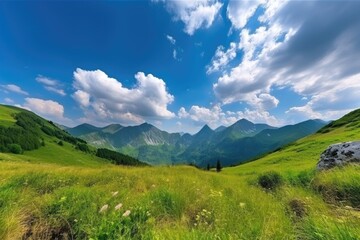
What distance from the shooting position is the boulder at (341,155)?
12.4 m

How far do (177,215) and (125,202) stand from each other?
4.55 feet

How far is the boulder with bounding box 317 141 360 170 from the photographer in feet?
40.6

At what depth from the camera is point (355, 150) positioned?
12.7 m

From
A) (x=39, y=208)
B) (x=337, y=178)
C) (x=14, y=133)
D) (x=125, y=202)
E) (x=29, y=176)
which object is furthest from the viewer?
(x=14, y=133)

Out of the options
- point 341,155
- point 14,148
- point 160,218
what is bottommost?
point 160,218

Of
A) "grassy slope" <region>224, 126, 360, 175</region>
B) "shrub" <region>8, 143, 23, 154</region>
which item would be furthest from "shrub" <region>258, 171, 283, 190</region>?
"shrub" <region>8, 143, 23, 154</region>

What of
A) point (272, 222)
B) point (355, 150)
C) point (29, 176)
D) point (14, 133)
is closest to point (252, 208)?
point (272, 222)

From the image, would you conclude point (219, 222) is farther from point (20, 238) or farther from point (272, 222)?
point (20, 238)

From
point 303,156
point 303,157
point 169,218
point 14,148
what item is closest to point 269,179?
point 169,218

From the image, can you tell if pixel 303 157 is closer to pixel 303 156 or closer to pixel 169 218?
pixel 303 156

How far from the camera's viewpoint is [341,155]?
13.3m

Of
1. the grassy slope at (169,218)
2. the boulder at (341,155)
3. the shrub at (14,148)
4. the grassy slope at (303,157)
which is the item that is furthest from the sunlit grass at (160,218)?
the shrub at (14,148)

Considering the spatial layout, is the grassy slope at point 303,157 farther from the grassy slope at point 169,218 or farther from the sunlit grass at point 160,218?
the sunlit grass at point 160,218

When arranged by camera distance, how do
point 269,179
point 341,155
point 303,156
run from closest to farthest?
point 341,155, point 269,179, point 303,156
